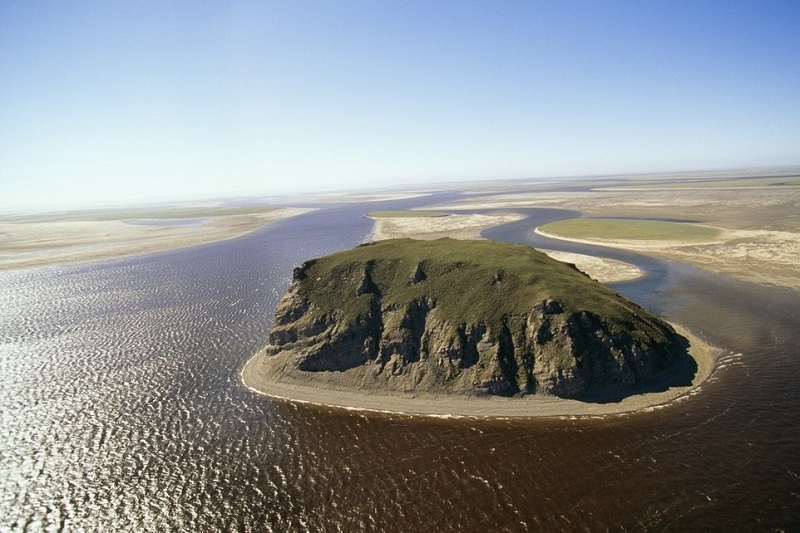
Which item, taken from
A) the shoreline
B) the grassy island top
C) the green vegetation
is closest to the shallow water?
the shoreline

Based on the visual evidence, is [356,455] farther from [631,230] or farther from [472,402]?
[631,230]

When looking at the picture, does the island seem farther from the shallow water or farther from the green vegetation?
the green vegetation

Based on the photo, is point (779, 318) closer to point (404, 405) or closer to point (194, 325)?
point (404, 405)

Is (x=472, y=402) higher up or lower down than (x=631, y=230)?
lower down

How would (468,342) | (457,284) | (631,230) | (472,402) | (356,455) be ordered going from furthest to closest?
(631,230)
(457,284)
(468,342)
(472,402)
(356,455)

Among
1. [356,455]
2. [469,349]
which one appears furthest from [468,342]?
[356,455]

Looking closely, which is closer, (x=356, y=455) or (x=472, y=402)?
(x=356, y=455)

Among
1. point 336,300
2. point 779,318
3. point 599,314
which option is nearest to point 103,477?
point 336,300
